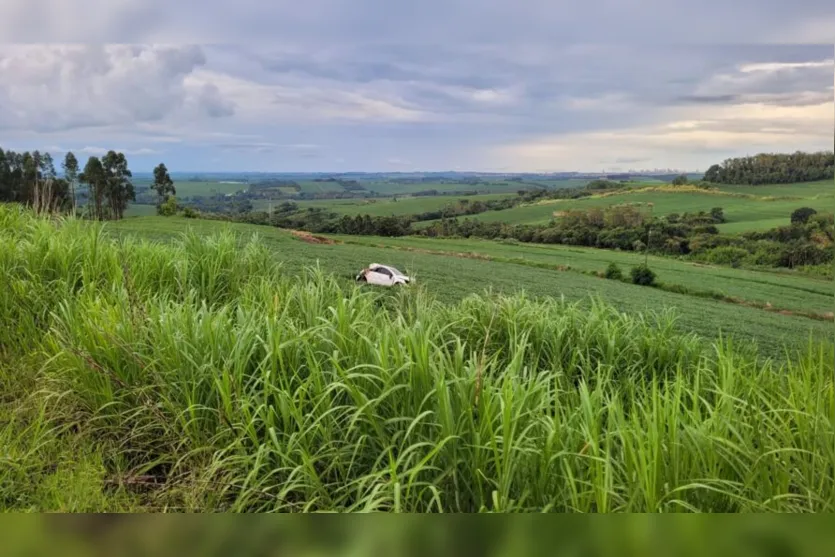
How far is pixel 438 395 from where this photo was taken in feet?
5.77

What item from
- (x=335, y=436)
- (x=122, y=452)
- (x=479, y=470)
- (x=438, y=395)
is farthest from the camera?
(x=122, y=452)

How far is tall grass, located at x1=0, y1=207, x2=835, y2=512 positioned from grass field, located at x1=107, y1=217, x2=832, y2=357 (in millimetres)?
69

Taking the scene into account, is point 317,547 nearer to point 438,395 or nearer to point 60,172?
point 438,395

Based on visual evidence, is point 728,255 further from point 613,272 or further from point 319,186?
point 319,186

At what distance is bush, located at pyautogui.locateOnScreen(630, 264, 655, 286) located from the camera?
238cm

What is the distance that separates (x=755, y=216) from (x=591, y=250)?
585 mm

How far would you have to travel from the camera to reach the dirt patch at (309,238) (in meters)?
2.72

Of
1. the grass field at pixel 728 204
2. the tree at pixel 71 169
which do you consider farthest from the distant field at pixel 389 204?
the tree at pixel 71 169

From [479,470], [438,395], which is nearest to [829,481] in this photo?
[479,470]

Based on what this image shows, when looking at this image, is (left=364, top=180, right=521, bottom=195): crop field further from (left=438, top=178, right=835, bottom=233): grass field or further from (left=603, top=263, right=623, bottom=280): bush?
(left=603, top=263, right=623, bottom=280): bush

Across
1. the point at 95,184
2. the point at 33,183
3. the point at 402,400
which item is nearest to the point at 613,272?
the point at 402,400

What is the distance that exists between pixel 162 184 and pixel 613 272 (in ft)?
6.07

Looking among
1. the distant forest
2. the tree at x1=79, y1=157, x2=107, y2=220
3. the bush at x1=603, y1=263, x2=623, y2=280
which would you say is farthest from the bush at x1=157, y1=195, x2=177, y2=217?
the distant forest

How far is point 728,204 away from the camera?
7.63 ft
